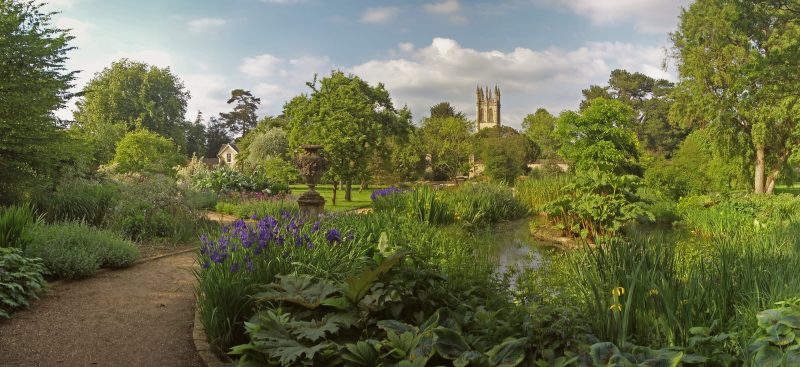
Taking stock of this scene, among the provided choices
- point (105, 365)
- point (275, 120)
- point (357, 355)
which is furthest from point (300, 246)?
point (275, 120)

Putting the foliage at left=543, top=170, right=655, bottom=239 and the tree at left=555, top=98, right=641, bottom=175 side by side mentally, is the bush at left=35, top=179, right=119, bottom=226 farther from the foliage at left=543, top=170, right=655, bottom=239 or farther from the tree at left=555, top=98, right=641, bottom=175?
the tree at left=555, top=98, right=641, bottom=175

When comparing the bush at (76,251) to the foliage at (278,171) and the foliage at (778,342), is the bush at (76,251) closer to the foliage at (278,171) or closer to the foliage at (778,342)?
the foliage at (778,342)

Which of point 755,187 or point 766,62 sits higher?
point 766,62

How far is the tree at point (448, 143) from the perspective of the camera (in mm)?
34469

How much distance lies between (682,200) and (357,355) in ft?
47.5

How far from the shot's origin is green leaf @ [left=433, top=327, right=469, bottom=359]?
2525 millimetres

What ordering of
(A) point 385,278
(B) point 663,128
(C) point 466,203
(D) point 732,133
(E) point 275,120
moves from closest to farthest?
(A) point 385,278, (C) point 466,203, (D) point 732,133, (E) point 275,120, (B) point 663,128

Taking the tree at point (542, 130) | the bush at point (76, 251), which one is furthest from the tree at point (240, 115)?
the bush at point (76, 251)

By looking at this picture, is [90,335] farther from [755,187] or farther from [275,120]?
[275,120]

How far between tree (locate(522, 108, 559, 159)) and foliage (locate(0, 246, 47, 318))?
133 ft

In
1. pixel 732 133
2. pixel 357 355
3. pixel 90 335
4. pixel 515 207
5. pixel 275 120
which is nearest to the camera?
pixel 357 355

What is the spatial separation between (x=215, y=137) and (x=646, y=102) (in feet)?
175

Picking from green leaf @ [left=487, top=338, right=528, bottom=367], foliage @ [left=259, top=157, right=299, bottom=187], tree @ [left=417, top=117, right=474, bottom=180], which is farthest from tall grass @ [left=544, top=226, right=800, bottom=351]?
tree @ [left=417, top=117, right=474, bottom=180]

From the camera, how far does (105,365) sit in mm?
3789
